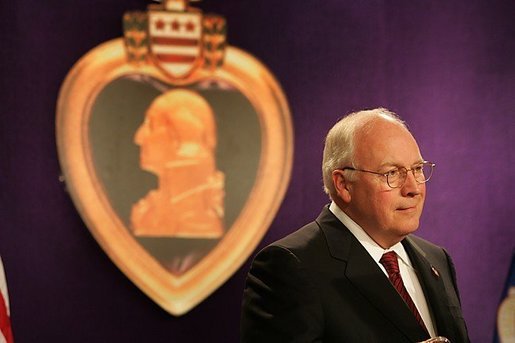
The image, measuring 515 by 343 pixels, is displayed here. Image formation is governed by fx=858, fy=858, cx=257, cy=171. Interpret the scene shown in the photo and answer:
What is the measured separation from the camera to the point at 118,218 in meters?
3.61

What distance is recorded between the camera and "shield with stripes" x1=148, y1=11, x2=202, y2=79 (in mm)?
3668

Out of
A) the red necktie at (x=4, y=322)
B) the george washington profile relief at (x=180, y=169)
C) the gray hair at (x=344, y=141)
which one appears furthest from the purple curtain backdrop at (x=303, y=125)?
the gray hair at (x=344, y=141)

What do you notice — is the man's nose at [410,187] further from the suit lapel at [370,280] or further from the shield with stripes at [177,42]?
the shield with stripes at [177,42]

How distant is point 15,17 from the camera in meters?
3.62

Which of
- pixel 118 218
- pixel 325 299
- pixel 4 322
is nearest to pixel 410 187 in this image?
pixel 325 299

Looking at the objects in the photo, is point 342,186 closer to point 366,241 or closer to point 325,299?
point 366,241

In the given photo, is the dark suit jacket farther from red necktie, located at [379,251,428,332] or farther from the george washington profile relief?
the george washington profile relief

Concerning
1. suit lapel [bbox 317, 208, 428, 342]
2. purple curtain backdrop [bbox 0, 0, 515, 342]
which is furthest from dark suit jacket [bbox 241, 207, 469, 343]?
purple curtain backdrop [bbox 0, 0, 515, 342]

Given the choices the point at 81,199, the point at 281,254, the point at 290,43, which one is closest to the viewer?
the point at 281,254

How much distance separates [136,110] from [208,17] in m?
0.51

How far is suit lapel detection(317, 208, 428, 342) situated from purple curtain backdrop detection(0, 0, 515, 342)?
4.77 ft

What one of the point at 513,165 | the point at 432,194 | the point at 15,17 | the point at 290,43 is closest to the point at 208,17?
the point at 290,43

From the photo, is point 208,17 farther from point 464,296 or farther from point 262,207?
point 464,296

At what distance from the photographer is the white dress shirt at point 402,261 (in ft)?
→ 7.67
